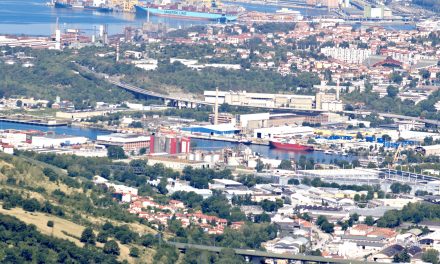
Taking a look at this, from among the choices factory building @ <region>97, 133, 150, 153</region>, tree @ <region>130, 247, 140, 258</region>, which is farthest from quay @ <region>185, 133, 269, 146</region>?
tree @ <region>130, 247, 140, 258</region>

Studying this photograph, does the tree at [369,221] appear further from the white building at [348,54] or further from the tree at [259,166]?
the white building at [348,54]

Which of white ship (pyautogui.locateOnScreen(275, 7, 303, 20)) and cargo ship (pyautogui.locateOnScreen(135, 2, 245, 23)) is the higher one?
white ship (pyautogui.locateOnScreen(275, 7, 303, 20))

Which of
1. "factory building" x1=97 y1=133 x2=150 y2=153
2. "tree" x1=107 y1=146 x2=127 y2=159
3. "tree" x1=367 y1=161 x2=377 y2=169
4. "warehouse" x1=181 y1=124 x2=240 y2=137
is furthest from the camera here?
"warehouse" x1=181 y1=124 x2=240 y2=137

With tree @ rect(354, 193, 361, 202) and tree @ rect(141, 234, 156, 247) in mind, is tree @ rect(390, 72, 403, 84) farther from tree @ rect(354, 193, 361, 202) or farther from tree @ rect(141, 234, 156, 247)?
tree @ rect(141, 234, 156, 247)

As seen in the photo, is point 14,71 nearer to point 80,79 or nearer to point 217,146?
point 80,79

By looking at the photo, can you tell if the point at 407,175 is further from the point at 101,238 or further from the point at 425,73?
the point at 425,73

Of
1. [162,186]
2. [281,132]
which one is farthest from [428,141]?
[162,186]

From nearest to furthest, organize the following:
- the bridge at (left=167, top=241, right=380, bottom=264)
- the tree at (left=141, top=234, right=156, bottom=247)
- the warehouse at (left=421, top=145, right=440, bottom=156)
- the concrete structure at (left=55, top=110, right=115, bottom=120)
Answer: the tree at (left=141, top=234, right=156, bottom=247)
the bridge at (left=167, top=241, right=380, bottom=264)
the warehouse at (left=421, top=145, right=440, bottom=156)
the concrete structure at (left=55, top=110, right=115, bottom=120)
